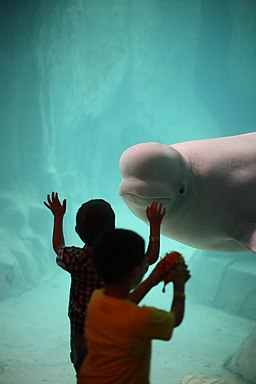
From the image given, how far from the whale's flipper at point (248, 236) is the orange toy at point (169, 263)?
2.08m

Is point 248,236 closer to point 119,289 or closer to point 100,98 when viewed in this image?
point 119,289

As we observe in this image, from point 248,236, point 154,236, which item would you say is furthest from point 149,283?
point 248,236

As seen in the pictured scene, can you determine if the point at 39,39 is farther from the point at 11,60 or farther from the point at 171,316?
the point at 171,316

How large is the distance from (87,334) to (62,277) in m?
15.9

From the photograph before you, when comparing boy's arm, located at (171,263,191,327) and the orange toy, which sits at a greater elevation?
the orange toy

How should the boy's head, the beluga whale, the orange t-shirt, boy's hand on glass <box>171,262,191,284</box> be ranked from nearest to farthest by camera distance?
the orange t-shirt < boy's hand on glass <box>171,262,191,284</box> < the boy's head < the beluga whale

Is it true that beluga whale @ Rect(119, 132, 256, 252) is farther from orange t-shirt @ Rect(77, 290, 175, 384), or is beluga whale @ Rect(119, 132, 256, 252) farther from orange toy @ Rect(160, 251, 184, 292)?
orange t-shirt @ Rect(77, 290, 175, 384)

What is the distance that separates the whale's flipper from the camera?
4184mm

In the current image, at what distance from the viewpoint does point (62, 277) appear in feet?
57.7

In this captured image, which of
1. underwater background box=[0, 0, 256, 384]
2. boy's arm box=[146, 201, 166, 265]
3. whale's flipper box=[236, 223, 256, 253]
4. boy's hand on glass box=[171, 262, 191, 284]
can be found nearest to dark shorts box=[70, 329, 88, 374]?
boy's arm box=[146, 201, 166, 265]

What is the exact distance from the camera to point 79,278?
2.74 meters

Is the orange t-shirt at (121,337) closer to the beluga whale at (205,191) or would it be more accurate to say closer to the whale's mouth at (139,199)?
the whale's mouth at (139,199)

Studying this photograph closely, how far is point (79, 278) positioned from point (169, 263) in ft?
2.48

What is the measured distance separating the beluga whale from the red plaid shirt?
1.30 m
